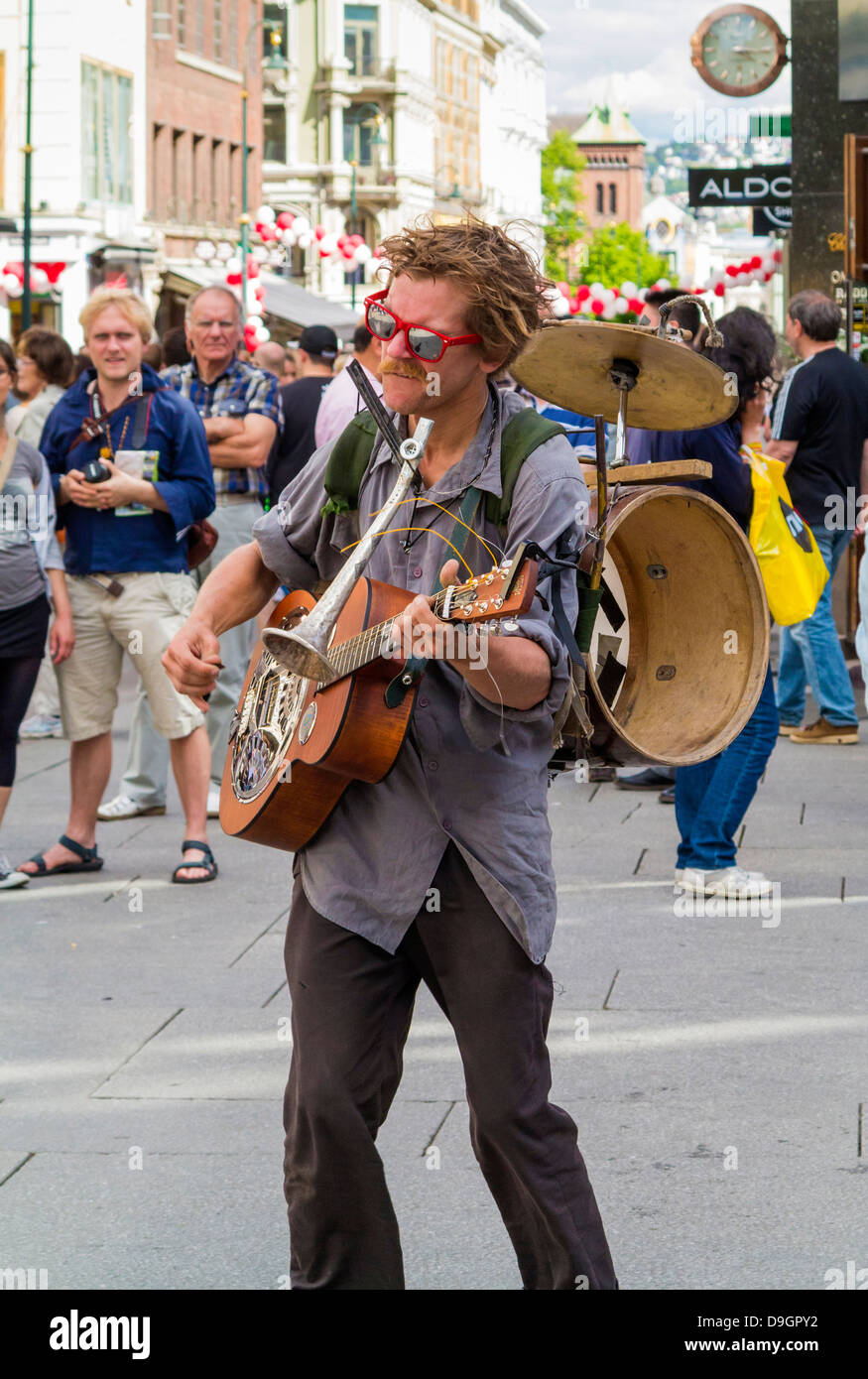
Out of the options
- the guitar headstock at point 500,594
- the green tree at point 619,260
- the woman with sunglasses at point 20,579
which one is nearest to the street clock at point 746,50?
the woman with sunglasses at point 20,579

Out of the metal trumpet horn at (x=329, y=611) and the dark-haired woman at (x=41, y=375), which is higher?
the dark-haired woman at (x=41, y=375)

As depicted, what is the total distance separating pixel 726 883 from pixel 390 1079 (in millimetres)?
3746

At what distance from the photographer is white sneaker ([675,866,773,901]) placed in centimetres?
671

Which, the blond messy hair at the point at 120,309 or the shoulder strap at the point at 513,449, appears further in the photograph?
the blond messy hair at the point at 120,309

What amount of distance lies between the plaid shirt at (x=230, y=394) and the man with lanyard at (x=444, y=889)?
5237 millimetres

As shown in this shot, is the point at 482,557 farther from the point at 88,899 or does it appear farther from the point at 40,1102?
the point at 88,899

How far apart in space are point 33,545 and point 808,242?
955 centimetres

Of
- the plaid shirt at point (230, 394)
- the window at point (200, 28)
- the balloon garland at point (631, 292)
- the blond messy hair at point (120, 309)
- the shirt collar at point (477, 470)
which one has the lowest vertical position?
the shirt collar at point (477, 470)

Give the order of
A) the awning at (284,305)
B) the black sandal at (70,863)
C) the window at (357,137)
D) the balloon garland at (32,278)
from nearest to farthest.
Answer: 1. the black sandal at (70,863)
2. the balloon garland at (32,278)
3. the awning at (284,305)
4. the window at (357,137)

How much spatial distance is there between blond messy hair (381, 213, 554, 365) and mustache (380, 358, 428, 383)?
105mm

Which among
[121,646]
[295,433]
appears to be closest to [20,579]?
[121,646]

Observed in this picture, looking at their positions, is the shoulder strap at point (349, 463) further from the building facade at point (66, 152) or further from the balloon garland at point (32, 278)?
the building facade at point (66, 152)

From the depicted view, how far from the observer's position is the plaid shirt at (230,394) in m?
8.26
